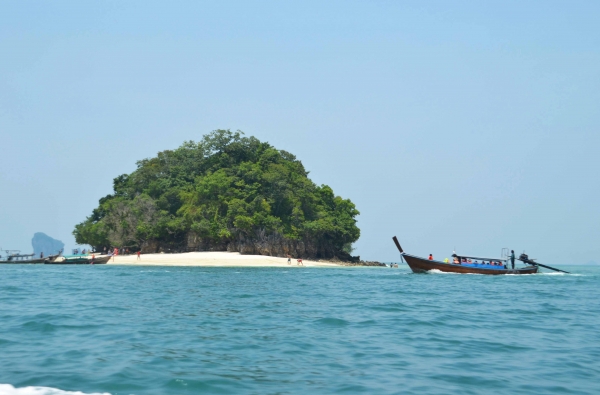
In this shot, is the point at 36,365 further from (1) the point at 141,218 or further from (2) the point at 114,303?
(1) the point at 141,218

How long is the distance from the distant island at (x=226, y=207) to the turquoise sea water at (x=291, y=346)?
4372 centimetres

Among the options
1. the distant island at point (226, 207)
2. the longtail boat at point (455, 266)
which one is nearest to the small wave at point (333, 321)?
the longtail boat at point (455, 266)

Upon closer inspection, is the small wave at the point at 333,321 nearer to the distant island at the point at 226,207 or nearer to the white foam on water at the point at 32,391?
the white foam on water at the point at 32,391

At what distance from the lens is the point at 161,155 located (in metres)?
76.8

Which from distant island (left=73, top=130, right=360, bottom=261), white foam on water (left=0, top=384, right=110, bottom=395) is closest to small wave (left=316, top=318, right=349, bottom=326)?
white foam on water (left=0, top=384, right=110, bottom=395)

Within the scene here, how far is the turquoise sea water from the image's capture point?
30.7ft

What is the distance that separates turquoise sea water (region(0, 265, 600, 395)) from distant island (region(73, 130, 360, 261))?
4372 centimetres

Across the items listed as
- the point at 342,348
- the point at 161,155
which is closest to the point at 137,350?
the point at 342,348

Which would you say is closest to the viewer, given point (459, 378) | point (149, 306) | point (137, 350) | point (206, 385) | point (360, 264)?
point (206, 385)

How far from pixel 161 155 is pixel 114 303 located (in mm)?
58954

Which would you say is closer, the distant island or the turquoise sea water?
the turquoise sea water

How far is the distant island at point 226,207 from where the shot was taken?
A: 65812mm

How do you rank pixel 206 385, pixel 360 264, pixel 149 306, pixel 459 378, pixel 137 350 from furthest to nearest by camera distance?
1. pixel 360 264
2. pixel 149 306
3. pixel 137 350
4. pixel 459 378
5. pixel 206 385

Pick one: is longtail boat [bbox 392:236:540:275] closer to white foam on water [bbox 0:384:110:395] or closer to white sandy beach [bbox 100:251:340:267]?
white sandy beach [bbox 100:251:340:267]
